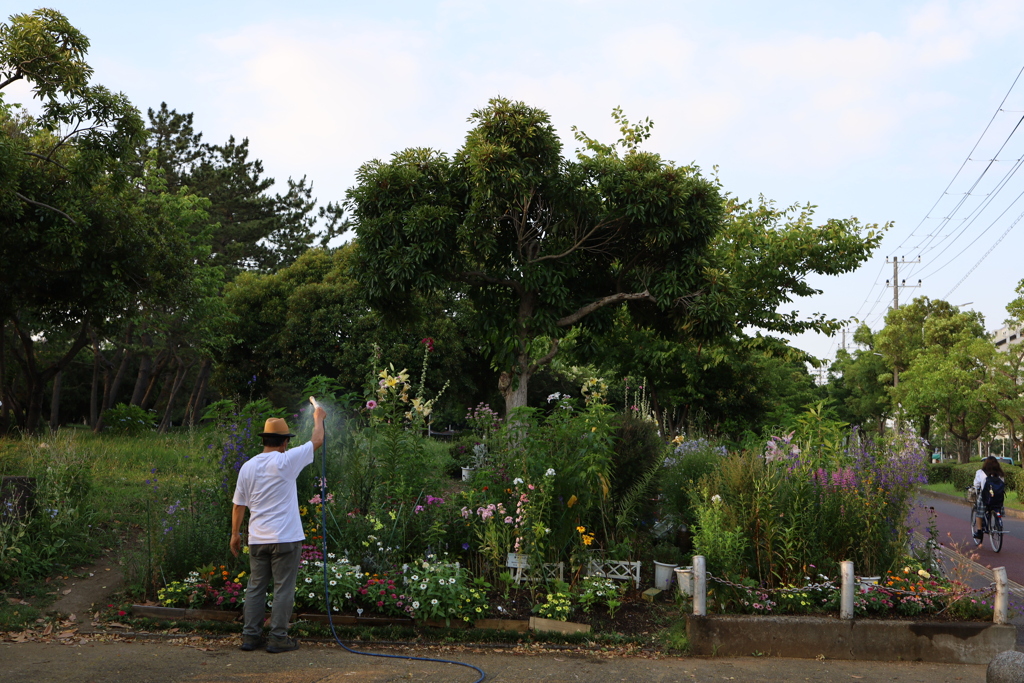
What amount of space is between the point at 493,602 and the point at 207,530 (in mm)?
2890

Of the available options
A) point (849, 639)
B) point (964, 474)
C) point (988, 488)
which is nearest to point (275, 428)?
point (849, 639)

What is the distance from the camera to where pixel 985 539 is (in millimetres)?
15867

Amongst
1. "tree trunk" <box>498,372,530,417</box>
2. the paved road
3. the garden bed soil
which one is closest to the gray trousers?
the paved road

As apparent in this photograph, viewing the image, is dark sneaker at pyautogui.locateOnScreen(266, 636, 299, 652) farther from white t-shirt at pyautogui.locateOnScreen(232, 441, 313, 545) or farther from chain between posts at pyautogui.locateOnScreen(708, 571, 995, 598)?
chain between posts at pyautogui.locateOnScreen(708, 571, 995, 598)

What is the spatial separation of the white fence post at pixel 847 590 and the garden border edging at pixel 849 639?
8cm

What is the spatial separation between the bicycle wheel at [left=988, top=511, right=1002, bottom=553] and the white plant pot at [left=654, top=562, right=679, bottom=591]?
30.9 ft

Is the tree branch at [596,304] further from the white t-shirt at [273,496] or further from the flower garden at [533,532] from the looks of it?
the white t-shirt at [273,496]

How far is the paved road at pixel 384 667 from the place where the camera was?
568 cm

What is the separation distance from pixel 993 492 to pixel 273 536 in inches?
532

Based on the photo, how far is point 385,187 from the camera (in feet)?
44.2

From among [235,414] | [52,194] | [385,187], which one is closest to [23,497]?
[235,414]

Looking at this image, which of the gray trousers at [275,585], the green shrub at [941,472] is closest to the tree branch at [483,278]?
the gray trousers at [275,585]

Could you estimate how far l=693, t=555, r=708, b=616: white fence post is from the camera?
6848mm

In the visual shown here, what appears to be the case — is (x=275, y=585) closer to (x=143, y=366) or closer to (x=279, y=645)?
(x=279, y=645)
